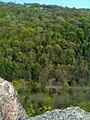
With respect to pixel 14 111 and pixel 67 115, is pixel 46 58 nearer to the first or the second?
pixel 67 115

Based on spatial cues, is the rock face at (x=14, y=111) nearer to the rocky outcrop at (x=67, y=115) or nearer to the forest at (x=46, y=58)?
the rocky outcrop at (x=67, y=115)

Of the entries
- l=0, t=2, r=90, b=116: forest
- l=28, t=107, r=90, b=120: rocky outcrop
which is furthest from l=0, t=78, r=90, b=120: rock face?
l=0, t=2, r=90, b=116: forest

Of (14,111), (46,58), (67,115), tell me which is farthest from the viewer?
(46,58)

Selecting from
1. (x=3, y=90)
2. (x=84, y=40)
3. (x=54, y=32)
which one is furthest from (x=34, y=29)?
(x=3, y=90)

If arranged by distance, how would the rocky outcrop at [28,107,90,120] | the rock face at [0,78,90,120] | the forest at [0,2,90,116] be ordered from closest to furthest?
the rock face at [0,78,90,120], the rocky outcrop at [28,107,90,120], the forest at [0,2,90,116]

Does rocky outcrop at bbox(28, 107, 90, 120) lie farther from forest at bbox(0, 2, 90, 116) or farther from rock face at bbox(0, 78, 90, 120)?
forest at bbox(0, 2, 90, 116)

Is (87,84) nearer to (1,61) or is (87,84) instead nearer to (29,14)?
(1,61)

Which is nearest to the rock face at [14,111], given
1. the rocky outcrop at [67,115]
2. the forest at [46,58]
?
the rocky outcrop at [67,115]

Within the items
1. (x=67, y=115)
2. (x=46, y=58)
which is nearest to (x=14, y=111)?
(x=67, y=115)
